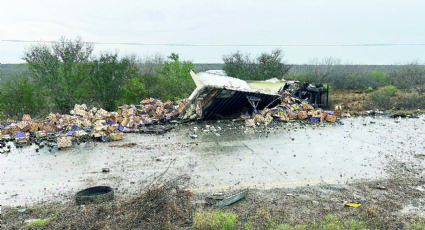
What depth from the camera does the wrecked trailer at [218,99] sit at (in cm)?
1330

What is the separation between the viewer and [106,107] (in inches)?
719

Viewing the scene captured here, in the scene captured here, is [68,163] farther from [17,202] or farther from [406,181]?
[406,181]

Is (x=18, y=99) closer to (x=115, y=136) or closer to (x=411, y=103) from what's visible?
(x=115, y=136)

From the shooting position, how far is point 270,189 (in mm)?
5977

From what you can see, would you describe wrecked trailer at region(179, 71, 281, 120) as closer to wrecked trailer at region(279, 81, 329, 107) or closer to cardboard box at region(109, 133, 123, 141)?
wrecked trailer at region(279, 81, 329, 107)

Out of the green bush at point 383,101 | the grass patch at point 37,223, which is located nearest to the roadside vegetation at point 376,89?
the green bush at point 383,101

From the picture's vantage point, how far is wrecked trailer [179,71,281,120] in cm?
1330

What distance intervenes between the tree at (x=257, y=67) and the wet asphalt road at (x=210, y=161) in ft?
48.8

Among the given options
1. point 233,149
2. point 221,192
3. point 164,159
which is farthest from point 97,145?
point 221,192

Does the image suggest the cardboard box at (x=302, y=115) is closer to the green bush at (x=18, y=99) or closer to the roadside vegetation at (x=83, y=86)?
the roadside vegetation at (x=83, y=86)

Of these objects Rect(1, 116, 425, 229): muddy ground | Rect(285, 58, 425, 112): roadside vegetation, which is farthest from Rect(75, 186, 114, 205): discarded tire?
Rect(285, 58, 425, 112): roadside vegetation

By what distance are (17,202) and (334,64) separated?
1825 inches

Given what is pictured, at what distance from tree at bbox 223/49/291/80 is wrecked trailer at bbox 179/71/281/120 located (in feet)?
34.0

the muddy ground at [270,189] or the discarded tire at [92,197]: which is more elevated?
the discarded tire at [92,197]
